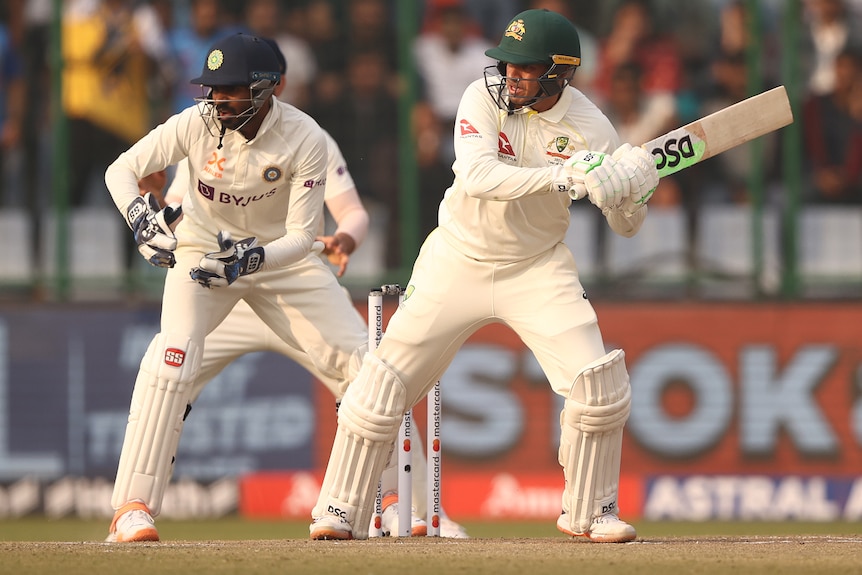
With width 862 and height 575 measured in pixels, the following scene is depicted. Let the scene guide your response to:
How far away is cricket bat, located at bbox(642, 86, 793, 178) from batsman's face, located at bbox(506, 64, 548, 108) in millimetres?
507

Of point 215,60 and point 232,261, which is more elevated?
point 215,60

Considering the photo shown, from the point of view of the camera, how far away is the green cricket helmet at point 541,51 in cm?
625

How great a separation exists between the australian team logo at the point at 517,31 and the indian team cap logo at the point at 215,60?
1.18m

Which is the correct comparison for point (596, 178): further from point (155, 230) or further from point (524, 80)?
point (155, 230)

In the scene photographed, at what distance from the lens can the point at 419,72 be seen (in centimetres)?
1068

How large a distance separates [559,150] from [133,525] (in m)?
2.26

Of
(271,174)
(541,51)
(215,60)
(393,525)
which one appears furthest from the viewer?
(393,525)

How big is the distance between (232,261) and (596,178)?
1.52 meters

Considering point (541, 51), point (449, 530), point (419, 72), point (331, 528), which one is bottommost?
point (449, 530)

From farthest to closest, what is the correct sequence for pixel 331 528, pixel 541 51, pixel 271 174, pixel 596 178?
pixel 271 174, pixel 331 528, pixel 541 51, pixel 596 178

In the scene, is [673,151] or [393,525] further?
[393,525]

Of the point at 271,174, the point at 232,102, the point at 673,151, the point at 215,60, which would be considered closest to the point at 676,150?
the point at 673,151

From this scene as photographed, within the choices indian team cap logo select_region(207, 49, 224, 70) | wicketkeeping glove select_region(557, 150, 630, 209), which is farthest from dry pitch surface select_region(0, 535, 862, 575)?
indian team cap logo select_region(207, 49, 224, 70)

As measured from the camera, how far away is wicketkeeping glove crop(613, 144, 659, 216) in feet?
19.7
